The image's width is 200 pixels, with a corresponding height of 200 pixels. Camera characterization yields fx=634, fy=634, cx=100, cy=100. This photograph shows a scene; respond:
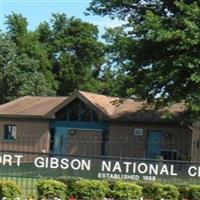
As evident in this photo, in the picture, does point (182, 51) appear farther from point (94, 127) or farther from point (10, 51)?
point (10, 51)

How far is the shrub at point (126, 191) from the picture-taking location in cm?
1396

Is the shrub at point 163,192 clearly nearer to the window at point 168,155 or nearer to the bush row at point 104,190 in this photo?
the bush row at point 104,190

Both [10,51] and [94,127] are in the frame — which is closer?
[94,127]

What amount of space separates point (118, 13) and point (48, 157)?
18.7 metres

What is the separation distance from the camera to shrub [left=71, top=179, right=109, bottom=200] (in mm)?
14047

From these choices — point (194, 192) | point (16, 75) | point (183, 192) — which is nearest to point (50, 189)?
point (183, 192)

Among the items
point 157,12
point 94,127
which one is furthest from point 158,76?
point 94,127

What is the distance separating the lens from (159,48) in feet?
98.9

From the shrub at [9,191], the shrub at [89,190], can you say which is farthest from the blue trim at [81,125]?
the shrub at [9,191]

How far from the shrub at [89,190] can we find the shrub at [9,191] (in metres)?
1.29

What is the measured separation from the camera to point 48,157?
15.4 m

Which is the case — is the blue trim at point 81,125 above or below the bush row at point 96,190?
above

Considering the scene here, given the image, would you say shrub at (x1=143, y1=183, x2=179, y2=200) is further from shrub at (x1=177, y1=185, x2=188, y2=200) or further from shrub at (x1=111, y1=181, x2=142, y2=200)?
shrub at (x1=111, y1=181, x2=142, y2=200)

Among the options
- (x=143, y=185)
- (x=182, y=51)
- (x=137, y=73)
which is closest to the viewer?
(x=143, y=185)
